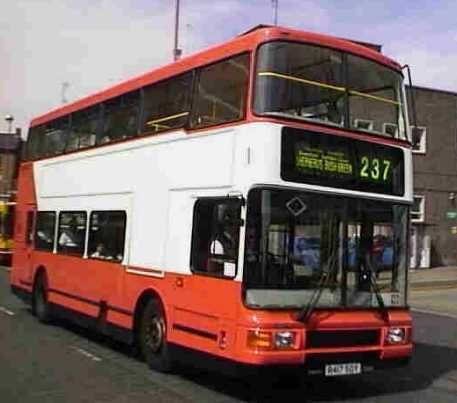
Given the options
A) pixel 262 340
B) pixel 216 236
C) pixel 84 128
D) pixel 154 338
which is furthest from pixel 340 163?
pixel 84 128

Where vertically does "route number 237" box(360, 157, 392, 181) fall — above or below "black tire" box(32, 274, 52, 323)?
above

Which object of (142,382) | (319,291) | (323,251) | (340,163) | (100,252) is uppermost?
(340,163)

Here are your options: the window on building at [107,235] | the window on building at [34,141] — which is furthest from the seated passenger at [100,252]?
the window on building at [34,141]

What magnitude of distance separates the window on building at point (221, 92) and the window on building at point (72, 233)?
4.12m

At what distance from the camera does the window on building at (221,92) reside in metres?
8.96

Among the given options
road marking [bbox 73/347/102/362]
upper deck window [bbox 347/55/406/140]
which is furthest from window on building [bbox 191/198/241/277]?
road marking [bbox 73/347/102/362]

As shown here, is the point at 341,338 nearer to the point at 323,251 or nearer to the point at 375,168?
the point at 323,251

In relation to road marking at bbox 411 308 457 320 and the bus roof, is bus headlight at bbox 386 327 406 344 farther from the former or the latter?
road marking at bbox 411 308 457 320

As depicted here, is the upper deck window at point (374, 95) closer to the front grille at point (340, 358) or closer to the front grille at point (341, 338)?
the front grille at point (341, 338)

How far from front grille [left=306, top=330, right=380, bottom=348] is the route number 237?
67.8 inches

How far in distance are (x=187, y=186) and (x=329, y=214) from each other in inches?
71.1

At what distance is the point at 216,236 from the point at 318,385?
7.65ft

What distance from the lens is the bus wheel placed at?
10.0 m

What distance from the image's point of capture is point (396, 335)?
916 centimetres
